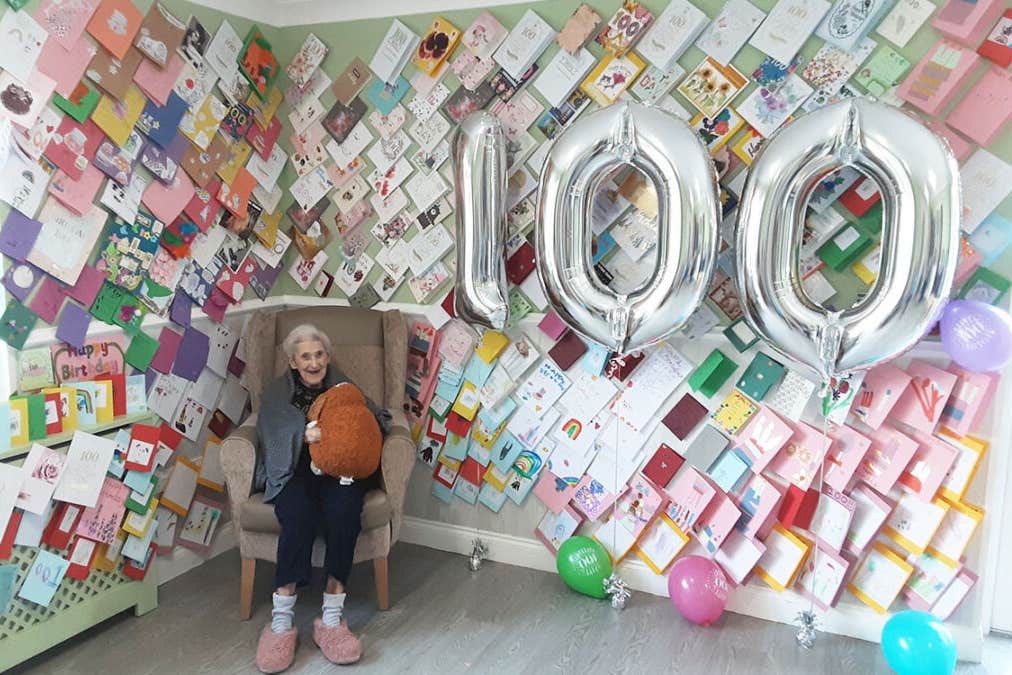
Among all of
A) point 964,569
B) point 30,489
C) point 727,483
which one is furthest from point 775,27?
point 30,489

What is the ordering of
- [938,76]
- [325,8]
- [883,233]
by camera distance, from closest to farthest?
[883,233] → [938,76] → [325,8]

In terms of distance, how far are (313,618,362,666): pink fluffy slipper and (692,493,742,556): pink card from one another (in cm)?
112

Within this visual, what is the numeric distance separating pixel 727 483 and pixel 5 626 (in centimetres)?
212

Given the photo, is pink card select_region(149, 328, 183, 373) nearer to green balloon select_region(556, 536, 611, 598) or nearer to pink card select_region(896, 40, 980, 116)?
green balloon select_region(556, 536, 611, 598)

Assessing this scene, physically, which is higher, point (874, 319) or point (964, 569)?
point (874, 319)

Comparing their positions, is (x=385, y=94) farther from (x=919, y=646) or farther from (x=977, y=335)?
(x=919, y=646)

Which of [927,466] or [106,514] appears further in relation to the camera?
[106,514]

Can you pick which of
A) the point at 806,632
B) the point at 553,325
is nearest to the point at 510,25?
the point at 553,325

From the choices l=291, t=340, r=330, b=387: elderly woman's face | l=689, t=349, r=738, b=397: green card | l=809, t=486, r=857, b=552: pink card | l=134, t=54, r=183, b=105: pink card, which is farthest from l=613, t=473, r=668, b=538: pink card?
l=134, t=54, r=183, b=105: pink card

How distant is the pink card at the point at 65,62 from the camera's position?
7.32 feet

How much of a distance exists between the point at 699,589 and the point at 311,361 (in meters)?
1.39

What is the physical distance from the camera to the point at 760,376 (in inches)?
98.7

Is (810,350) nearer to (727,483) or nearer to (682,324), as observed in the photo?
(682,324)

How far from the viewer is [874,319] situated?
2041 mm
